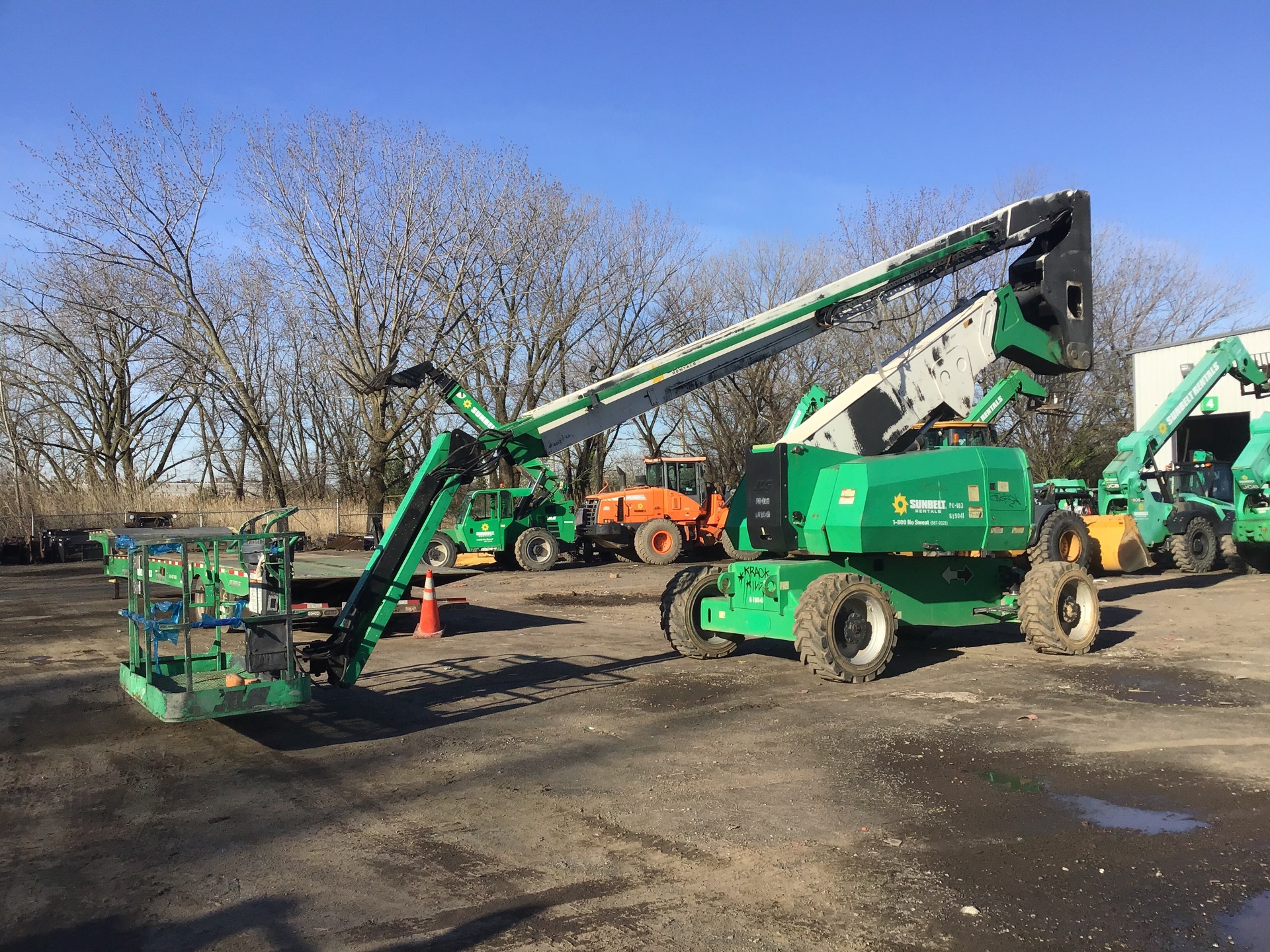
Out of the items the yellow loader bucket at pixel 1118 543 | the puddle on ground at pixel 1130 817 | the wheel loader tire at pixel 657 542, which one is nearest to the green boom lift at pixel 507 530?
the wheel loader tire at pixel 657 542

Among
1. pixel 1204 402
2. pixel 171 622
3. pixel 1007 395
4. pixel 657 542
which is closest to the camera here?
pixel 171 622

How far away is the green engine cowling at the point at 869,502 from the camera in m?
9.85

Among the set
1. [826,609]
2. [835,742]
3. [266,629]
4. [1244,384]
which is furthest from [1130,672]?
[1244,384]

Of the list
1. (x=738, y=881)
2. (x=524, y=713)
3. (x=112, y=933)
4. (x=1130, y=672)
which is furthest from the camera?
(x=1130, y=672)

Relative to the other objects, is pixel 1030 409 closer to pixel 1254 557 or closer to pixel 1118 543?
pixel 1118 543

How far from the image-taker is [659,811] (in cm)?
587

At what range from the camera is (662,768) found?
6766mm

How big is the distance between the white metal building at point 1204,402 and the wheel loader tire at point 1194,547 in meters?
5.04

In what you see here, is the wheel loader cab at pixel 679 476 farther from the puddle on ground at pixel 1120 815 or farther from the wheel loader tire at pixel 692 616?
the puddle on ground at pixel 1120 815

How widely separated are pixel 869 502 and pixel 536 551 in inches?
615

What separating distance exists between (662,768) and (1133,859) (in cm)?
292

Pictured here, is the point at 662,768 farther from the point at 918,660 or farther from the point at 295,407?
the point at 295,407

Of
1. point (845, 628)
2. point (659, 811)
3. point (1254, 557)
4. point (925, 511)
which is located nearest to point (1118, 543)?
point (1254, 557)

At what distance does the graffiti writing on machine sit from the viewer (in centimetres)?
999
